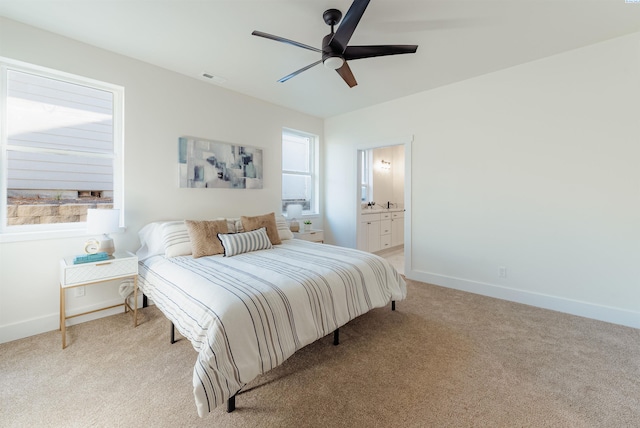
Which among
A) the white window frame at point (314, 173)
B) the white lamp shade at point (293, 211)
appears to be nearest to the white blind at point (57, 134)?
the white lamp shade at point (293, 211)

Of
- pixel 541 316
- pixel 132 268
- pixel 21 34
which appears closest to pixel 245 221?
pixel 132 268

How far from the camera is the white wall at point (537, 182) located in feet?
8.06

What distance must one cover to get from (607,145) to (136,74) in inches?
190

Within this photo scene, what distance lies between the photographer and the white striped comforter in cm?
138

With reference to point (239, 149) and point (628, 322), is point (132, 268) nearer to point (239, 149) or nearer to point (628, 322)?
point (239, 149)

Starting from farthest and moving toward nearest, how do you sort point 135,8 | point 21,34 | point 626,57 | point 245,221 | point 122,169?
point 245,221
point 122,169
point 626,57
point 21,34
point 135,8

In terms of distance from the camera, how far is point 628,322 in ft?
7.93

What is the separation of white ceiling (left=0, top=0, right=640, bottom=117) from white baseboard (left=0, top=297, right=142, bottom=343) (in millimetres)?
2572

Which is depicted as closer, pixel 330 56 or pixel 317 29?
pixel 330 56

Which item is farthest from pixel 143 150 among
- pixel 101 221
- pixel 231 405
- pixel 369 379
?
pixel 369 379

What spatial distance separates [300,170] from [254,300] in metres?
3.50

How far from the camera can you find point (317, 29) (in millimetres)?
2285

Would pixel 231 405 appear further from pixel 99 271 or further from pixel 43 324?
pixel 43 324

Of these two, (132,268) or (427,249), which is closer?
(132,268)
